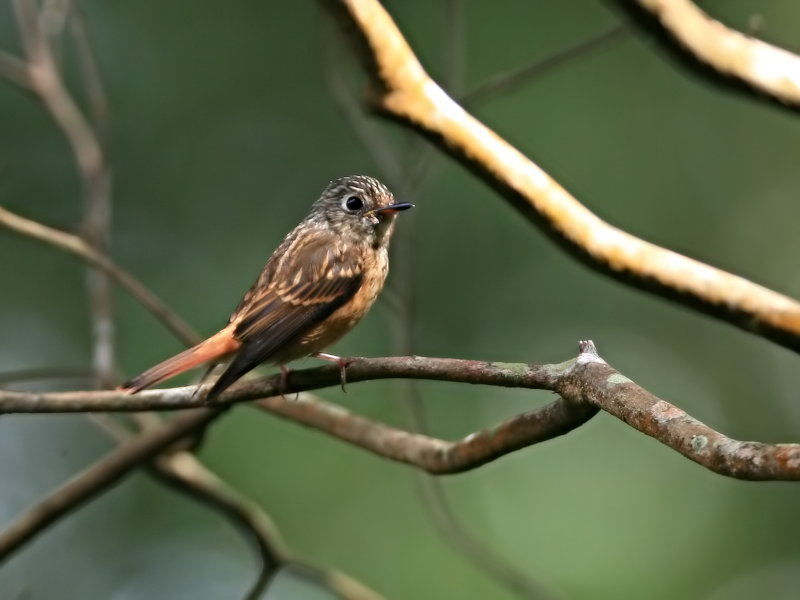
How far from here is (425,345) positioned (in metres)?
8.74

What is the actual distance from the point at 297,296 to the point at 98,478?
Answer: 1065 mm

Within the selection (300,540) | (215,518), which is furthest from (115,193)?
(300,540)

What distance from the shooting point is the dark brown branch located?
13.6 feet

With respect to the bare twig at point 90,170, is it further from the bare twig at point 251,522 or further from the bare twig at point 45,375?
the bare twig at point 251,522

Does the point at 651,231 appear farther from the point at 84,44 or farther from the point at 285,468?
the point at 84,44

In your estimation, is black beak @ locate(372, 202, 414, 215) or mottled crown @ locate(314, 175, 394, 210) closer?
black beak @ locate(372, 202, 414, 215)

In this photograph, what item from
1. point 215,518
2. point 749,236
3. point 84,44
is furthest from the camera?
point 749,236

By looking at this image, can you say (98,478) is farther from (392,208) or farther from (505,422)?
(505,422)

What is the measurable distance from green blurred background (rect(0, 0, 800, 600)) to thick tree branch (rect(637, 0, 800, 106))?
202 inches

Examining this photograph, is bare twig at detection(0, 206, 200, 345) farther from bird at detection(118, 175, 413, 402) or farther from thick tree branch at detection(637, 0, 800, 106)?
thick tree branch at detection(637, 0, 800, 106)

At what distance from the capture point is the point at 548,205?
3141mm

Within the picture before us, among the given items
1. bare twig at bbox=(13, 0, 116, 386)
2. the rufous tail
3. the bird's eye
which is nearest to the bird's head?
the bird's eye

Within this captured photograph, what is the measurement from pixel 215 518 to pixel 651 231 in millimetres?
4553

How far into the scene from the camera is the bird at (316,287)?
156 inches
